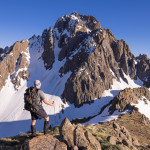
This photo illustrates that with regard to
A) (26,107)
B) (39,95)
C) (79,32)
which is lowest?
(26,107)

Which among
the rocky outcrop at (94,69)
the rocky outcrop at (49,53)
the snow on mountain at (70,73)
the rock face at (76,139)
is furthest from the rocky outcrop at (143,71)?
the rock face at (76,139)

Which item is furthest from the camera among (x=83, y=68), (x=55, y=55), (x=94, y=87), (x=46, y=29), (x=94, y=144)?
(x=46, y=29)

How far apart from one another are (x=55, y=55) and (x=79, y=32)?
3247 cm

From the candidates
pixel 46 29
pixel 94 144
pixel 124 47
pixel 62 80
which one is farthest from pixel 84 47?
pixel 94 144

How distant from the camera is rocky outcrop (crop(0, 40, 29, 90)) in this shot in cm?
12731

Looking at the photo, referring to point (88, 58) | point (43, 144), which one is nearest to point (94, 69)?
point (88, 58)

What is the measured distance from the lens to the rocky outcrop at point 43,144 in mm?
6434

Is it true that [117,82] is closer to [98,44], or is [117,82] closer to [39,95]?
[98,44]

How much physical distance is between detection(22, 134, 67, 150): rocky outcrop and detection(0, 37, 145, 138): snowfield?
179 ft

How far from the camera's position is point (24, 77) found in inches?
5113

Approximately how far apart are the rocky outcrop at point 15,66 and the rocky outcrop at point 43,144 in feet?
409

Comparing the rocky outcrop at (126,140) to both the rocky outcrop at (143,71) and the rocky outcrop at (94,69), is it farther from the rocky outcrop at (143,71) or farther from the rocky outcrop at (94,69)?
the rocky outcrop at (143,71)

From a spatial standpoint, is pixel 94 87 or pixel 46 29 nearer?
pixel 94 87

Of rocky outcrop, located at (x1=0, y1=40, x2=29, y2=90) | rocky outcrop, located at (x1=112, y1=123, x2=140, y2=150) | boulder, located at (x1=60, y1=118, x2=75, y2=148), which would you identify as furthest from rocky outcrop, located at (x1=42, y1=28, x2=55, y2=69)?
boulder, located at (x1=60, y1=118, x2=75, y2=148)
